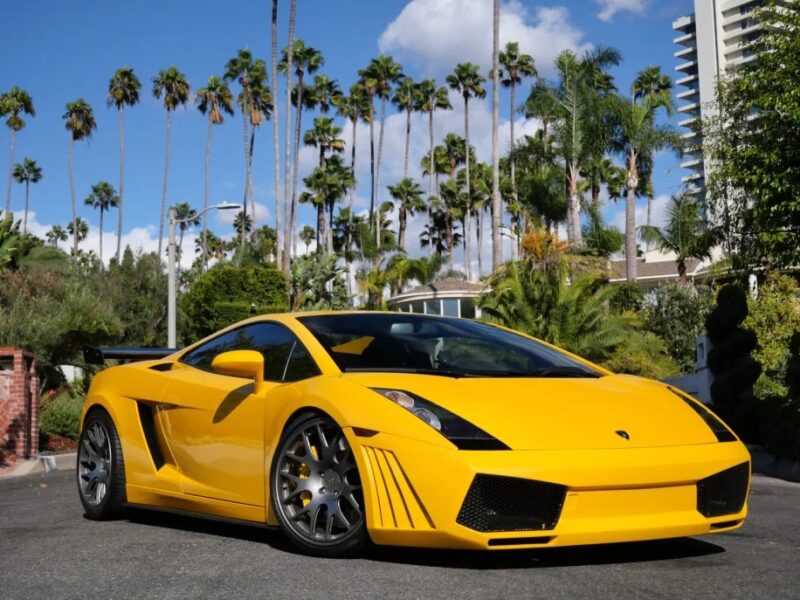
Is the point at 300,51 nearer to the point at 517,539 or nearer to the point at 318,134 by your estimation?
the point at 318,134

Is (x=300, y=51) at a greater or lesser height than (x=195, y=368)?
greater

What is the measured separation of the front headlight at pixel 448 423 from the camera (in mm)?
4074

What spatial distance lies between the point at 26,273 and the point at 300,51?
33171 millimetres

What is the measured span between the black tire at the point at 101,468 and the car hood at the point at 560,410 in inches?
91.6

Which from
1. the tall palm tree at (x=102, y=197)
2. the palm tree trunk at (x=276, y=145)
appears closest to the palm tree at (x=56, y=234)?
the tall palm tree at (x=102, y=197)

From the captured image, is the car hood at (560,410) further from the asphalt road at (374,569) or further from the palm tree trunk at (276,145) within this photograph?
the palm tree trunk at (276,145)

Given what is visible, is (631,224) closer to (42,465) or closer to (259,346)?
(42,465)

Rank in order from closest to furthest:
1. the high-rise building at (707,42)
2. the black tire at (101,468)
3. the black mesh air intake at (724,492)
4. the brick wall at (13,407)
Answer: the black mesh air intake at (724,492) → the black tire at (101,468) → the brick wall at (13,407) → the high-rise building at (707,42)

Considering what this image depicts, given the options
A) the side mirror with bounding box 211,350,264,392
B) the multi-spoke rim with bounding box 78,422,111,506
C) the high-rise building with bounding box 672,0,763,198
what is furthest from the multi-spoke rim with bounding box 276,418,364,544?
the high-rise building with bounding box 672,0,763,198

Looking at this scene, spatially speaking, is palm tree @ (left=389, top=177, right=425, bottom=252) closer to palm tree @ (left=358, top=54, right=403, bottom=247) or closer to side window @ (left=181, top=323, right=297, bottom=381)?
palm tree @ (left=358, top=54, right=403, bottom=247)

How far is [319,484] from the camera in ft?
14.9

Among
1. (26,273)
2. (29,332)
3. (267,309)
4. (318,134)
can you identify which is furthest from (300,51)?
(29,332)

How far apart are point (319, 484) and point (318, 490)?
0.03m

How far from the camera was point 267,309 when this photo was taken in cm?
4212
